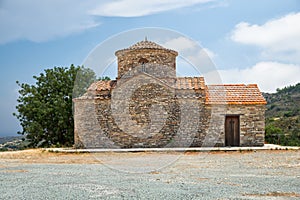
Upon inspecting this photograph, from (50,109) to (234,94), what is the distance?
41.4 feet

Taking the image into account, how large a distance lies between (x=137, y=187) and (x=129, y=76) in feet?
44.4

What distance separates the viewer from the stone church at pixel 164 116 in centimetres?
1964

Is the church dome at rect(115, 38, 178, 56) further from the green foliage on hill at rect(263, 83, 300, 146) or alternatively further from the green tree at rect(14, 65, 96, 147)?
the green foliage on hill at rect(263, 83, 300, 146)

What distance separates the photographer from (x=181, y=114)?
19.9m

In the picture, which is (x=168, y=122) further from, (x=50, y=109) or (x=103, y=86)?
(x=50, y=109)

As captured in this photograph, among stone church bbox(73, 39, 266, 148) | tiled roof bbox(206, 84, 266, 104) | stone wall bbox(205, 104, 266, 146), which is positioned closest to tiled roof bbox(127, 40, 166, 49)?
stone church bbox(73, 39, 266, 148)

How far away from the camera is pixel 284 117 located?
38.2 meters

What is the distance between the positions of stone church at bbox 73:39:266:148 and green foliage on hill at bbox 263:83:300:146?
4134 millimetres

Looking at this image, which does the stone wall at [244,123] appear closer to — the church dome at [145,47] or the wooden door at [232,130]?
the wooden door at [232,130]

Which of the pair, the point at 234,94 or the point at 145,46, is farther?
the point at 145,46

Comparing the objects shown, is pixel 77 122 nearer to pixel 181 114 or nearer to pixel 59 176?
pixel 181 114

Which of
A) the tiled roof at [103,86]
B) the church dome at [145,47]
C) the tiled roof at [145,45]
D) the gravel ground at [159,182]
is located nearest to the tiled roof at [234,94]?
the church dome at [145,47]

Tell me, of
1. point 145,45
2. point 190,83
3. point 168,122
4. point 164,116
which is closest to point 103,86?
point 145,45

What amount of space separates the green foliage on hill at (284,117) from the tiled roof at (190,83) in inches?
242
